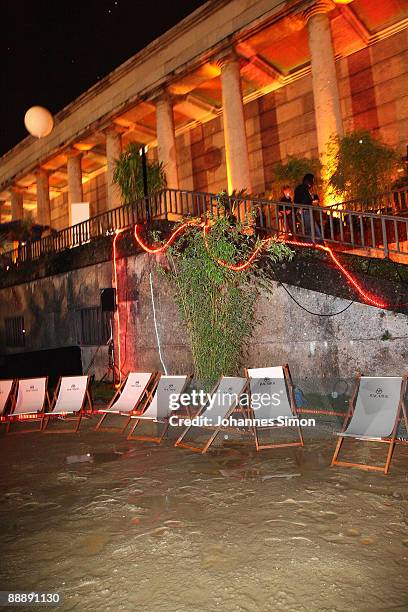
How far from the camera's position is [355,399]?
5535mm

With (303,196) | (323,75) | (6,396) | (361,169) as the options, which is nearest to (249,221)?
(303,196)

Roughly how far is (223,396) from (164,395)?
108 centimetres

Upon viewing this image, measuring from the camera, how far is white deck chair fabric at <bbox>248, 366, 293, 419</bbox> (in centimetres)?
597

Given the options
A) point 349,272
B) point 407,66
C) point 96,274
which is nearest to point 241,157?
point 407,66

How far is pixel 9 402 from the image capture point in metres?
8.70

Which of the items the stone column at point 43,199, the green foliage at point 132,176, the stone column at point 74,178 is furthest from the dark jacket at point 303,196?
the stone column at point 43,199

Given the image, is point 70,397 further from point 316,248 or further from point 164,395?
point 316,248

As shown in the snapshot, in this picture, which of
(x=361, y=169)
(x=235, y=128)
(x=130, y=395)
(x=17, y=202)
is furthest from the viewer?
(x=17, y=202)

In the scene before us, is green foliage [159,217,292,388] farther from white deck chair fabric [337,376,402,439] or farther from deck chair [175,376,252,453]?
white deck chair fabric [337,376,402,439]

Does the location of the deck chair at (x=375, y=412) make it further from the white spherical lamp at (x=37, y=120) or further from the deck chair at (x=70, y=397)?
the white spherical lamp at (x=37, y=120)

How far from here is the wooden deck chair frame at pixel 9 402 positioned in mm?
8101

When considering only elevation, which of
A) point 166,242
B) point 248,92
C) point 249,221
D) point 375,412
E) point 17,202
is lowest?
point 375,412

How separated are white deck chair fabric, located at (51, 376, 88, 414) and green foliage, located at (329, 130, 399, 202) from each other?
770 cm

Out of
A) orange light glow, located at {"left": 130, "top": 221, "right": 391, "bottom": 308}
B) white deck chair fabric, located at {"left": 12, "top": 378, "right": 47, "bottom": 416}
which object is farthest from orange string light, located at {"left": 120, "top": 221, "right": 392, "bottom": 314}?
white deck chair fabric, located at {"left": 12, "top": 378, "right": 47, "bottom": 416}
